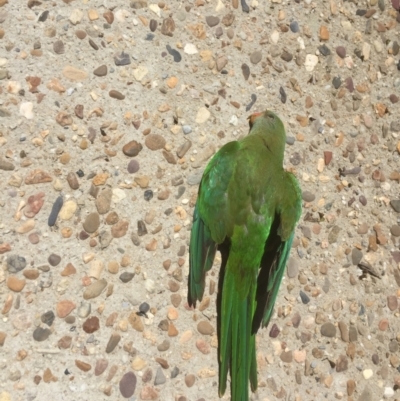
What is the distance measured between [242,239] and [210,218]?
143 millimetres

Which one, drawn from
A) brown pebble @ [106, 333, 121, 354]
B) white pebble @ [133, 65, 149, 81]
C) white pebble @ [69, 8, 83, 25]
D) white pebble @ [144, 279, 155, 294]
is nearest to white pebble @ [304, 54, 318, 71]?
white pebble @ [133, 65, 149, 81]

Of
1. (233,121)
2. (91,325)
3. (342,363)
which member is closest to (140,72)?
(233,121)

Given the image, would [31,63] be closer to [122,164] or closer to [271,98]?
[122,164]

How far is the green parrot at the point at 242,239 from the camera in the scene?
1.91 m

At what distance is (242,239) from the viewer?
1.91 meters

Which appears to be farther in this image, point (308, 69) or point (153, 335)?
point (308, 69)

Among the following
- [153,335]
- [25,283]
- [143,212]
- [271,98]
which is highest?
[271,98]

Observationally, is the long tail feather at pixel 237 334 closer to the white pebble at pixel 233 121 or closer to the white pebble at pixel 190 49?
the white pebble at pixel 233 121

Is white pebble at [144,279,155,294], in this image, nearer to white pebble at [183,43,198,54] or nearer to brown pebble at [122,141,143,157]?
brown pebble at [122,141,143,157]

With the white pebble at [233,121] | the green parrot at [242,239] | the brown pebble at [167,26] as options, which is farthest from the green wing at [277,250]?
the brown pebble at [167,26]

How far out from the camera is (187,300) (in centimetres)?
204

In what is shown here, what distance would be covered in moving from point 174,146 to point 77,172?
0.41 metres

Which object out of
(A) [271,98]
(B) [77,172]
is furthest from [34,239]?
(A) [271,98]

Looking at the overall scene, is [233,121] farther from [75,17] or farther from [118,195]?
[75,17]
